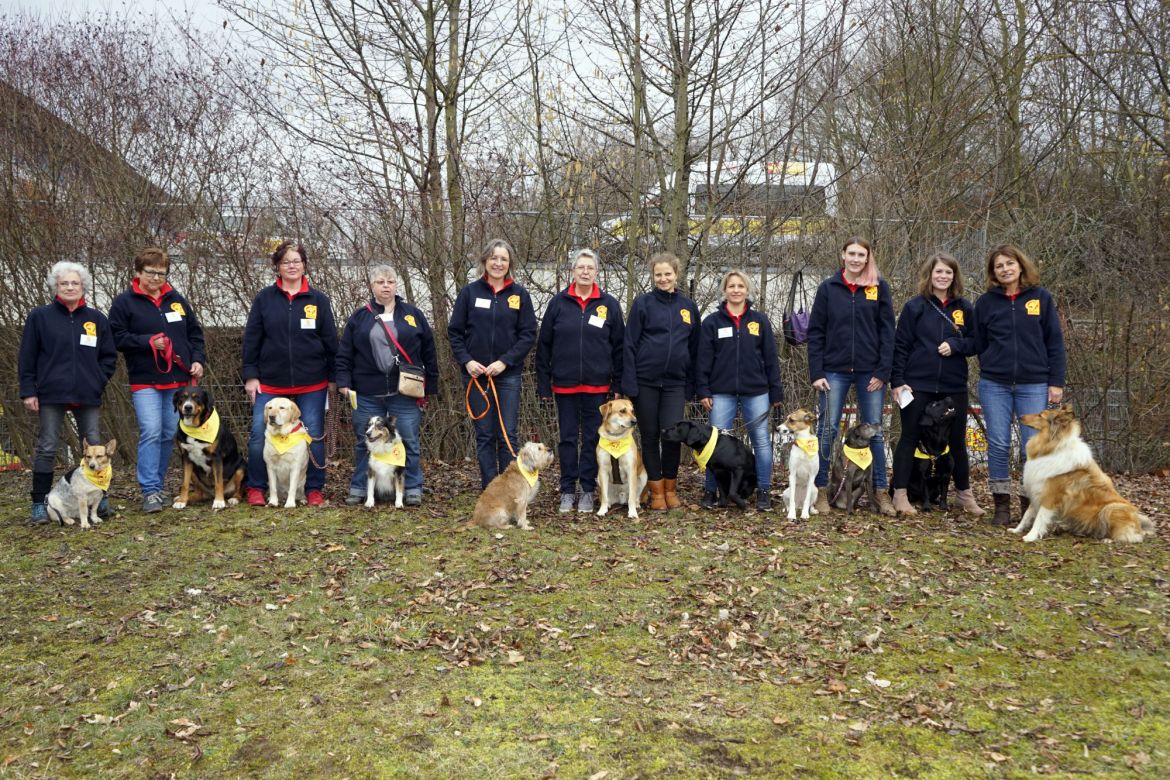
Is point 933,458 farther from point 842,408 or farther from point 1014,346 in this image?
point 1014,346

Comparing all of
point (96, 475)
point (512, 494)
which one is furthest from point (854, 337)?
point (96, 475)

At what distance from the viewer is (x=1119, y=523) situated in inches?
219

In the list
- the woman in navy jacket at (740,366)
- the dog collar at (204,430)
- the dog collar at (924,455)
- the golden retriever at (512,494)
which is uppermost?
the woman in navy jacket at (740,366)

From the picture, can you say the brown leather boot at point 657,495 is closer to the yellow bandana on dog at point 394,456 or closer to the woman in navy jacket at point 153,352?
the yellow bandana on dog at point 394,456

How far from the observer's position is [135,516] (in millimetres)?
6602

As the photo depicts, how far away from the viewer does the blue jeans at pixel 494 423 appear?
263 inches

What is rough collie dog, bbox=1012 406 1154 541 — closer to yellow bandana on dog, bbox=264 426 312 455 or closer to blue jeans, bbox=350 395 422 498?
blue jeans, bbox=350 395 422 498

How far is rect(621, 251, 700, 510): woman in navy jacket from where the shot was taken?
21.4 ft

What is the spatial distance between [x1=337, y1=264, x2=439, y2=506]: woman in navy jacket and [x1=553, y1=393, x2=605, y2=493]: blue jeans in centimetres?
117

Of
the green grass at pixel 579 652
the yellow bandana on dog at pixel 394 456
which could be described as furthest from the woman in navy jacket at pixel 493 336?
the green grass at pixel 579 652

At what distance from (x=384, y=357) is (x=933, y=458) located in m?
4.50

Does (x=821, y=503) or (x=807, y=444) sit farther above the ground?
(x=807, y=444)

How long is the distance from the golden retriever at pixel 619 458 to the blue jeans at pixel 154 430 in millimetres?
3415

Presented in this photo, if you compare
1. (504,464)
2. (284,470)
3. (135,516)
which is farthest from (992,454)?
(135,516)
